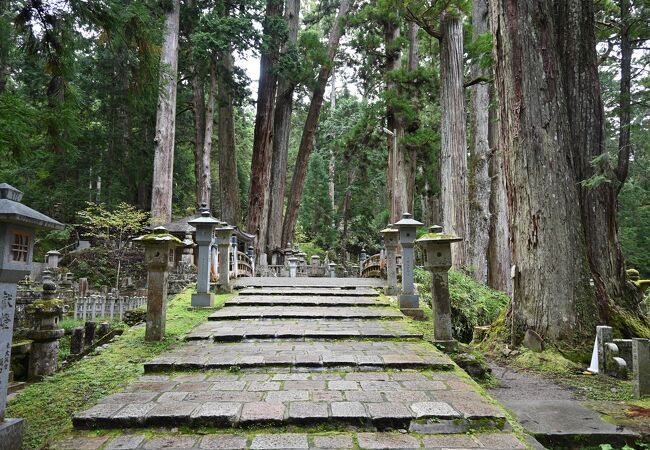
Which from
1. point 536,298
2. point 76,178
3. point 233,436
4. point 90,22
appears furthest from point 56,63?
point 76,178

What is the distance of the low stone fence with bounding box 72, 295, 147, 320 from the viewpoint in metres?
12.7

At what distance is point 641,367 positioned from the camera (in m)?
3.44

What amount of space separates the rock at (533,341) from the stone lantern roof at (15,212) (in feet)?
16.6

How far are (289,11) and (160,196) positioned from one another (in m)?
10.1

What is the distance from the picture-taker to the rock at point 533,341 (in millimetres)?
4824

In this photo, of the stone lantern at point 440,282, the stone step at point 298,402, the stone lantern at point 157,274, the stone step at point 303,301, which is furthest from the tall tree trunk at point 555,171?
the stone lantern at point 157,274

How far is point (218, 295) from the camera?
27.4ft

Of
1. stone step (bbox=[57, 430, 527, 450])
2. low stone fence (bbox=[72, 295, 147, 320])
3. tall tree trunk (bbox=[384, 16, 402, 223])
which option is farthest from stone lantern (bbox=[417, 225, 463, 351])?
low stone fence (bbox=[72, 295, 147, 320])

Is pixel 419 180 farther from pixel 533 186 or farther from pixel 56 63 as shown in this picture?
pixel 56 63

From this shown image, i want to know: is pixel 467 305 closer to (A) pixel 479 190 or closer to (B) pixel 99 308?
(A) pixel 479 190

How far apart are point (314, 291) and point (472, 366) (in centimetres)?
447

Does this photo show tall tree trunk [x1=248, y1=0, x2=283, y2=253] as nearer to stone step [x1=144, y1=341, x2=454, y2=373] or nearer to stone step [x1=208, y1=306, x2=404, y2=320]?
stone step [x1=208, y1=306, x2=404, y2=320]

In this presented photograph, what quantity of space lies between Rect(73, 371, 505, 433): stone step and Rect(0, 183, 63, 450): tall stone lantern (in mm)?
433

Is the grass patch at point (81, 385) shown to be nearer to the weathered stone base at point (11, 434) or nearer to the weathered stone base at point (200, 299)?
the weathered stone base at point (11, 434)
